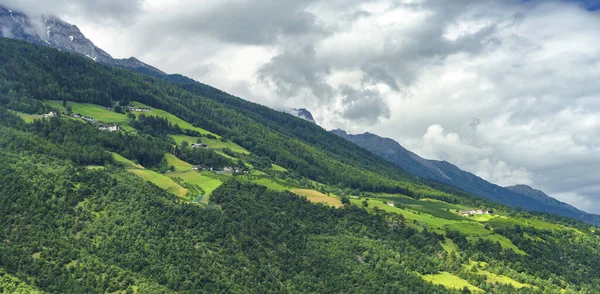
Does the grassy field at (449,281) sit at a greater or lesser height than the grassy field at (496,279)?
lesser

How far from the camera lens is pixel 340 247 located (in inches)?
7274

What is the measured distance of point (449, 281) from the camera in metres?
171

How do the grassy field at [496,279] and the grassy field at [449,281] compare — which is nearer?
the grassy field at [449,281]

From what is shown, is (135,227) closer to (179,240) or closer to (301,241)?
(179,240)

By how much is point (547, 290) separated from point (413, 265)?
1674 inches

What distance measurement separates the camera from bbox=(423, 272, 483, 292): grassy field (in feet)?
549

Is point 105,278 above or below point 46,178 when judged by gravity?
below

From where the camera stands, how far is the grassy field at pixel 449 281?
16731 cm

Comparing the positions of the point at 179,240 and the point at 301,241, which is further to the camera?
the point at 301,241

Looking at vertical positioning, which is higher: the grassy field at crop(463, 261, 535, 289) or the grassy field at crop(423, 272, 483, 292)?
the grassy field at crop(463, 261, 535, 289)

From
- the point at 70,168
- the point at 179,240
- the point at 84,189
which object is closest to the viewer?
the point at 179,240

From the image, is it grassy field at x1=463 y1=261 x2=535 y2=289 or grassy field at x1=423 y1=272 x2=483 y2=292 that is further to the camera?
grassy field at x1=463 y1=261 x2=535 y2=289

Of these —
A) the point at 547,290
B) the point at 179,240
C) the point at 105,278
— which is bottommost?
the point at 105,278

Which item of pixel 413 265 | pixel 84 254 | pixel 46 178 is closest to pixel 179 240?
pixel 84 254
